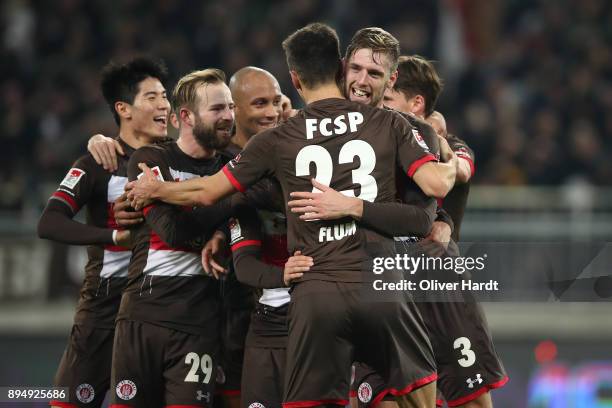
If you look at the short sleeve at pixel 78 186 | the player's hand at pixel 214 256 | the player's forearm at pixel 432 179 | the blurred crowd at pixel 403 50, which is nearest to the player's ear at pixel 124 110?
the short sleeve at pixel 78 186

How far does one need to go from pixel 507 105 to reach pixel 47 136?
5825mm

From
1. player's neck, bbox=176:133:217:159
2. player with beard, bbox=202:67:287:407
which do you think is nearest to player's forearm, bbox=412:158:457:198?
player with beard, bbox=202:67:287:407

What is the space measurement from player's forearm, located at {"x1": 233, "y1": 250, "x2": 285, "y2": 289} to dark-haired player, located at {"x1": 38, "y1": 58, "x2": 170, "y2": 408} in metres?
0.88

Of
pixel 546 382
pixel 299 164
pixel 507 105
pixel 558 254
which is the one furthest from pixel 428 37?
pixel 299 164

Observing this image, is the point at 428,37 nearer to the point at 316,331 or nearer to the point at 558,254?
the point at 558,254

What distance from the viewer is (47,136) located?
13234mm

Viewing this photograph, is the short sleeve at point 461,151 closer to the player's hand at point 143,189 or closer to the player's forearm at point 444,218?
the player's forearm at point 444,218

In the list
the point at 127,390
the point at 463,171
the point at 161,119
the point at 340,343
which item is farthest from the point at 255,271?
the point at 161,119

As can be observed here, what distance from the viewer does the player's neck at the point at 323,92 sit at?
4.66 metres

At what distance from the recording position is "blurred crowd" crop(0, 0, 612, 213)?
12.9m

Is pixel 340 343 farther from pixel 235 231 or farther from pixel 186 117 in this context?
pixel 186 117

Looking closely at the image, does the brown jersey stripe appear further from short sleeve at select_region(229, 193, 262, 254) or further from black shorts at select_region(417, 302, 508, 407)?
black shorts at select_region(417, 302, 508, 407)

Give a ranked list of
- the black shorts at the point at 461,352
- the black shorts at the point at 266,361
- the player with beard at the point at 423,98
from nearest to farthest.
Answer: the black shorts at the point at 266,361 < the black shorts at the point at 461,352 < the player with beard at the point at 423,98

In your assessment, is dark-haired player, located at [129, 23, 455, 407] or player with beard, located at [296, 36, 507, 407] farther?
player with beard, located at [296, 36, 507, 407]
